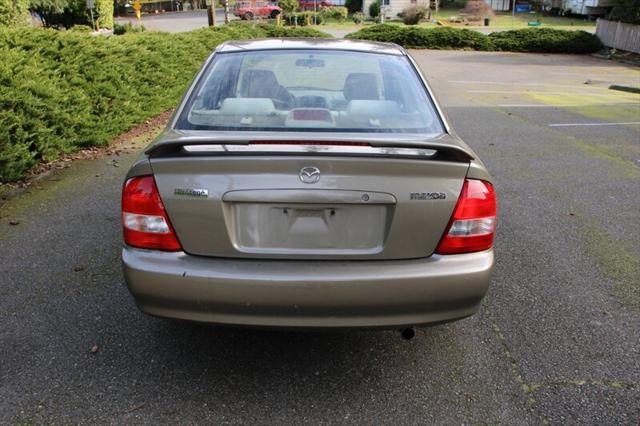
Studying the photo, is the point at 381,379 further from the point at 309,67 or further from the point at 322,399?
the point at 309,67

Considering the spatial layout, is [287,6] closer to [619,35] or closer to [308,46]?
[619,35]

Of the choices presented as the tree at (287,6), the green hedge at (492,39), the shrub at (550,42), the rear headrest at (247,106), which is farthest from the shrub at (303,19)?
the rear headrest at (247,106)

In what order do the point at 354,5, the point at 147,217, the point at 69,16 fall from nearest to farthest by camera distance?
the point at 147,217 < the point at 69,16 < the point at 354,5

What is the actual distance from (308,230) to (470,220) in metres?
0.74

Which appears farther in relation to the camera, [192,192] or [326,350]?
[326,350]

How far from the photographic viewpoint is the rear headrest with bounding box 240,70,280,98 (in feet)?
11.6

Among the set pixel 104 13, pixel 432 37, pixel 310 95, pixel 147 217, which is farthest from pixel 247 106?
pixel 104 13

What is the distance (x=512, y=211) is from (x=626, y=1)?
26.9 meters

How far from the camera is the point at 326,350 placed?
10.4 feet

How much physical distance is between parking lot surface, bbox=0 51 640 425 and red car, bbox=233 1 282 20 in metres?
47.0

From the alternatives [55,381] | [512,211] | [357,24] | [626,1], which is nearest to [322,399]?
[55,381]

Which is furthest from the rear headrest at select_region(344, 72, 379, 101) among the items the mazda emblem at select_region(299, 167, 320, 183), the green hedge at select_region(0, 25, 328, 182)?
the green hedge at select_region(0, 25, 328, 182)

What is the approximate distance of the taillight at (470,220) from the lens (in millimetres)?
2570

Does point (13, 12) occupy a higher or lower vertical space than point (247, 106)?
higher
